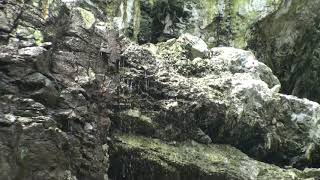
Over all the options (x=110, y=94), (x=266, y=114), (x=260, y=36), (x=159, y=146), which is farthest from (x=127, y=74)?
(x=260, y=36)

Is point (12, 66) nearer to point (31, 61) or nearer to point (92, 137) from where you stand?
point (31, 61)

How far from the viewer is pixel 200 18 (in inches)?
899

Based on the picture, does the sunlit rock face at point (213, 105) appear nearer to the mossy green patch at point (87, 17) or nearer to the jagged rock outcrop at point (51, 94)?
the jagged rock outcrop at point (51, 94)

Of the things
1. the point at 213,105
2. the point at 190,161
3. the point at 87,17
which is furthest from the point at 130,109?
the point at 87,17

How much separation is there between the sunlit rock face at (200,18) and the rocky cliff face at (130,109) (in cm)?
294

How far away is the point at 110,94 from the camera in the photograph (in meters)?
14.9

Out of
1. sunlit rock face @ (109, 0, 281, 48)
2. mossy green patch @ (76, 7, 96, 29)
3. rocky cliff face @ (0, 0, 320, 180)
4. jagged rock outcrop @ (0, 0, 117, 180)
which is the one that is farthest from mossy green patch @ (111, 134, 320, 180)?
sunlit rock face @ (109, 0, 281, 48)

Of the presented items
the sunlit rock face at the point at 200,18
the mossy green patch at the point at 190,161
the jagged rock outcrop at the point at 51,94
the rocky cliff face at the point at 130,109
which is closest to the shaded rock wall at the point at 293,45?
the sunlit rock face at the point at 200,18

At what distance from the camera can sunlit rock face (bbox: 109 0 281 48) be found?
22125 millimetres

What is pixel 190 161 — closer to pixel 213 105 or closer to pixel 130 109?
pixel 213 105

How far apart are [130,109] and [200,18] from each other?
8.89 metres

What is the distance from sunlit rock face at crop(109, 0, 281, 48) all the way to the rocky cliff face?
9.65 ft

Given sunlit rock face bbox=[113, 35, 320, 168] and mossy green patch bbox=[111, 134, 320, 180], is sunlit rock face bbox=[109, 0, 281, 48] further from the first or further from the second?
mossy green patch bbox=[111, 134, 320, 180]

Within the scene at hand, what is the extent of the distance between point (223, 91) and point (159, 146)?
2.98 m
